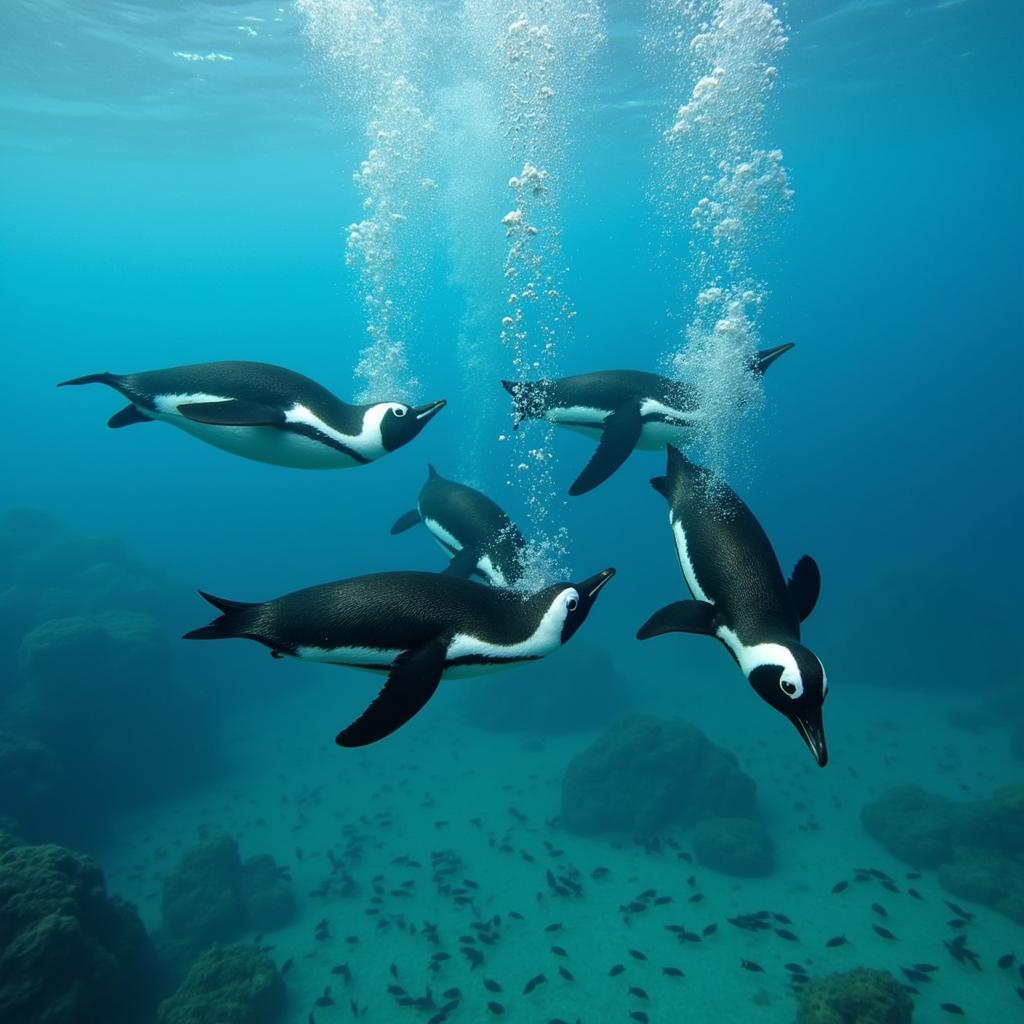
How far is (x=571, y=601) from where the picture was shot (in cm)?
306

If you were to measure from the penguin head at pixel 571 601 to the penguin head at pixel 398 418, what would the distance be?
2.02 m

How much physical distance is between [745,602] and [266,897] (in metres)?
14.0

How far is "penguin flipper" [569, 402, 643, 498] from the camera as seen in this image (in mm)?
4957

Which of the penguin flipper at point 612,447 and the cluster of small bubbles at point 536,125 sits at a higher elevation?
the cluster of small bubbles at point 536,125

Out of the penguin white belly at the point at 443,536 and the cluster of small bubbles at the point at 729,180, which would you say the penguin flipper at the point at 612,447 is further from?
the penguin white belly at the point at 443,536

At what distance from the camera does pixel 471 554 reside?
5055 mm

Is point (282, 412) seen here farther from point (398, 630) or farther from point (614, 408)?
point (614, 408)

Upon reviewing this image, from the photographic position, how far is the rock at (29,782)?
1392 centimetres

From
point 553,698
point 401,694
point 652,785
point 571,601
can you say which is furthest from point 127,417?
point 553,698

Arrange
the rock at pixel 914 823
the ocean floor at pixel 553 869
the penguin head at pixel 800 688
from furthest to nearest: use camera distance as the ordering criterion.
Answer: the rock at pixel 914 823, the ocean floor at pixel 553 869, the penguin head at pixel 800 688

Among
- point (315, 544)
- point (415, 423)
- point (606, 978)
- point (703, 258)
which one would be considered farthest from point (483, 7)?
point (315, 544)

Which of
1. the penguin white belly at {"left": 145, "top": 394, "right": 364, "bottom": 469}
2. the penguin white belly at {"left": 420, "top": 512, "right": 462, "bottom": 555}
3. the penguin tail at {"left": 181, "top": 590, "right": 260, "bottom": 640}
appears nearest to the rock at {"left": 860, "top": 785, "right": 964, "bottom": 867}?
the penguin white belly at {"left": 420, "top": 512, "right": 462, "bottom": 555}

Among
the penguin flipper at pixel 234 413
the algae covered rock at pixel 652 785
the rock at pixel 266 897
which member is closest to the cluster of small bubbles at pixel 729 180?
the penguin flipper at pixel 234 413

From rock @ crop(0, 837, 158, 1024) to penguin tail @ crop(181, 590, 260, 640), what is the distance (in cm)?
662
